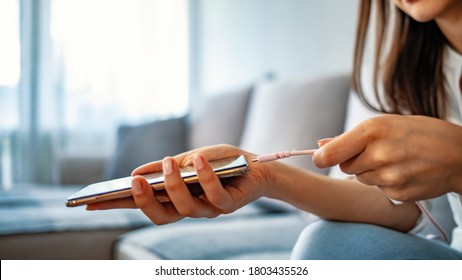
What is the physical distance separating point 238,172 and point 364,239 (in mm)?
171

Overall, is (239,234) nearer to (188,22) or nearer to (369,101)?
(369,101)

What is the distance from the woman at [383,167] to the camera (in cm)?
46

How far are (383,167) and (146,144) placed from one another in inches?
59.4

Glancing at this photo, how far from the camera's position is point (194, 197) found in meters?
0.57

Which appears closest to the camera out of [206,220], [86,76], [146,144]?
[206,220]

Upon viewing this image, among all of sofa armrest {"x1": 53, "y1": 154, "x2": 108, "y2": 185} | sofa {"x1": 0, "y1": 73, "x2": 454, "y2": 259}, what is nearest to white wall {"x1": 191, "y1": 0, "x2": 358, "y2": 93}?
sofa {"x1": 0, "y1": 73, "x2": 454, "y2": 259}

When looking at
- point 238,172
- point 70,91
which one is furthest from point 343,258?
point 70,91

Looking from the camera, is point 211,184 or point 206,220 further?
point 206,220

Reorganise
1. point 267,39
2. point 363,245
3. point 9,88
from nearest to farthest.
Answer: point 363,245 → point 267,39 → point 9,88

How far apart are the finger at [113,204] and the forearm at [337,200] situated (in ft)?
0.57

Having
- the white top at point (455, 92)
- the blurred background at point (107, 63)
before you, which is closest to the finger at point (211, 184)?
the white top at point (455, 92)

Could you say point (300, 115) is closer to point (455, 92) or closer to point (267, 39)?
point (455, 92)

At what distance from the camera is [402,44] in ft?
2.68

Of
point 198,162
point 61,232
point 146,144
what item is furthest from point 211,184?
point 146,144
